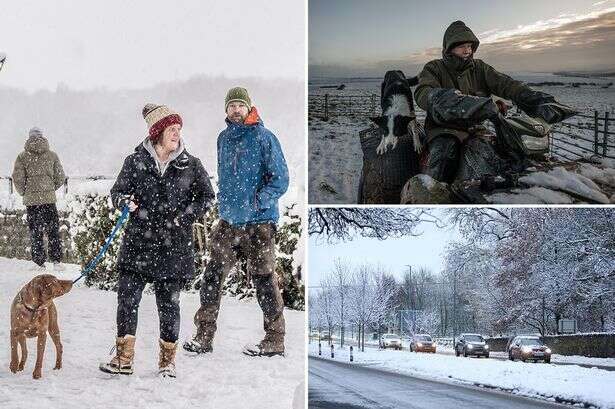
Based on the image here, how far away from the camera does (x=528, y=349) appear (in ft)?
21.5

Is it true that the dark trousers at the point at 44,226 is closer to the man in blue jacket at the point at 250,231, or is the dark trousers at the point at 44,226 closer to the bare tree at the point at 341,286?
the man in blue jacket at the point at 250,231

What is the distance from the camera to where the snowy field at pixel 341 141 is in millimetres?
6434

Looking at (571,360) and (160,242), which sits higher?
(160,242)

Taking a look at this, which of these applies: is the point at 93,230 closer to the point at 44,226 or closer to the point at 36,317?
the point at 44,226

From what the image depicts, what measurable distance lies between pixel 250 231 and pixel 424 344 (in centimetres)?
166

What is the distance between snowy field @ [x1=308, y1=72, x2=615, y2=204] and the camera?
6.43 metres

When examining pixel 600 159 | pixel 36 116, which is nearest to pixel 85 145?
pixel 36 116

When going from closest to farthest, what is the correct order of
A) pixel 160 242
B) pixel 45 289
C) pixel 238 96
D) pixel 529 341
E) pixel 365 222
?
pixel 45 289 → pixel 160 242 → pixel 238 96 → pixel 529 341 → pixel 365 222

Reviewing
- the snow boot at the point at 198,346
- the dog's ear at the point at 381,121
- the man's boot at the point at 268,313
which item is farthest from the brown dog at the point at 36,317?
the dog's ear at the point at 381,121

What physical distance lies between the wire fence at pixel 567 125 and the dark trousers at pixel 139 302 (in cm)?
165

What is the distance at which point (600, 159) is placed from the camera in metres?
6.37

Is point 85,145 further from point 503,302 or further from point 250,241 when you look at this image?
point 503,302

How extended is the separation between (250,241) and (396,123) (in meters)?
1.40

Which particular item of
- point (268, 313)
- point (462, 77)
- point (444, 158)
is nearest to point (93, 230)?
point (268, 313)
